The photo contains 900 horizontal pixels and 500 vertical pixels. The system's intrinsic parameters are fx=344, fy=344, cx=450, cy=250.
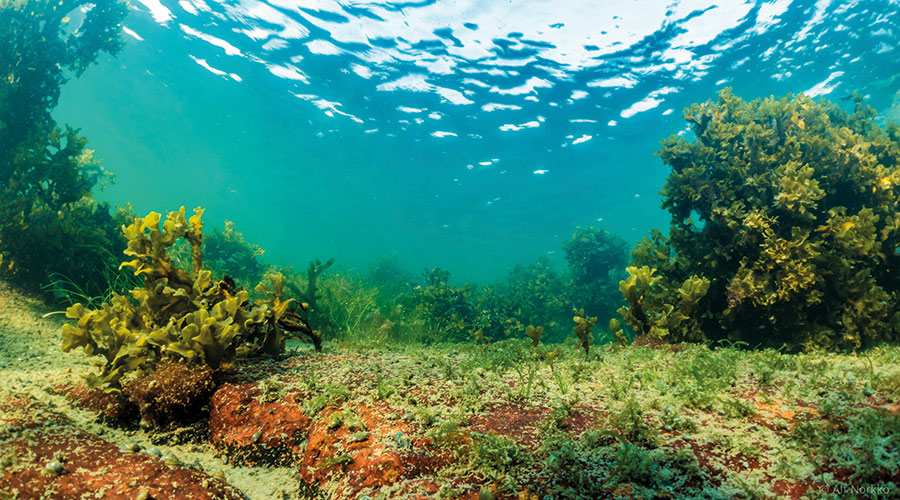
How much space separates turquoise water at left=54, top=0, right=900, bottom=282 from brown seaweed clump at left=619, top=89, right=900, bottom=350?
7.52m

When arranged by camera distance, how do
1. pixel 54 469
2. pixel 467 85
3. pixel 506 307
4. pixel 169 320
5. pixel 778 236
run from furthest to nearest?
1. pixel 467 85
2. pixel 506 307
3. pixel 778 236
4. pixel 169 320
5. pixel 54 469

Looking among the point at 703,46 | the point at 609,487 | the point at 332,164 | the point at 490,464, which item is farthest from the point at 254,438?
the point at 332,164

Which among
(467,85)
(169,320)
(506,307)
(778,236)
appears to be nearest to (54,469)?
(169,320)

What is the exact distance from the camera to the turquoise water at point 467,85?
1223 centimetres

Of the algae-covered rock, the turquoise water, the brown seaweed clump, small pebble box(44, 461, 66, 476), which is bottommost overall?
small pebble box(44, 461, 66, 476)

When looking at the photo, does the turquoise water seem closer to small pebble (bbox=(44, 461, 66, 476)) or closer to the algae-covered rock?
the algae-covered rock

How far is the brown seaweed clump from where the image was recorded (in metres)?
4.81

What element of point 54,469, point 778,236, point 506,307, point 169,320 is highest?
point 778,236

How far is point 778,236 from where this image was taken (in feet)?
17.1

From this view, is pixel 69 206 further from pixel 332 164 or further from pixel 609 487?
pixel 332 164

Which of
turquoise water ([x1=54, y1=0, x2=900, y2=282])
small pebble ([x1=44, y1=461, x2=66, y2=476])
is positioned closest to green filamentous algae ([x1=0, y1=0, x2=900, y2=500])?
small pebble ([x1=44, y1=461, x2=66, y2=476])

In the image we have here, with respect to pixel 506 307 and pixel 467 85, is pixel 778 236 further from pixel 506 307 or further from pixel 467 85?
pixel 467 85

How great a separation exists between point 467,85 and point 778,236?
14.6 metres

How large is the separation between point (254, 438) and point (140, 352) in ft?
4.85
